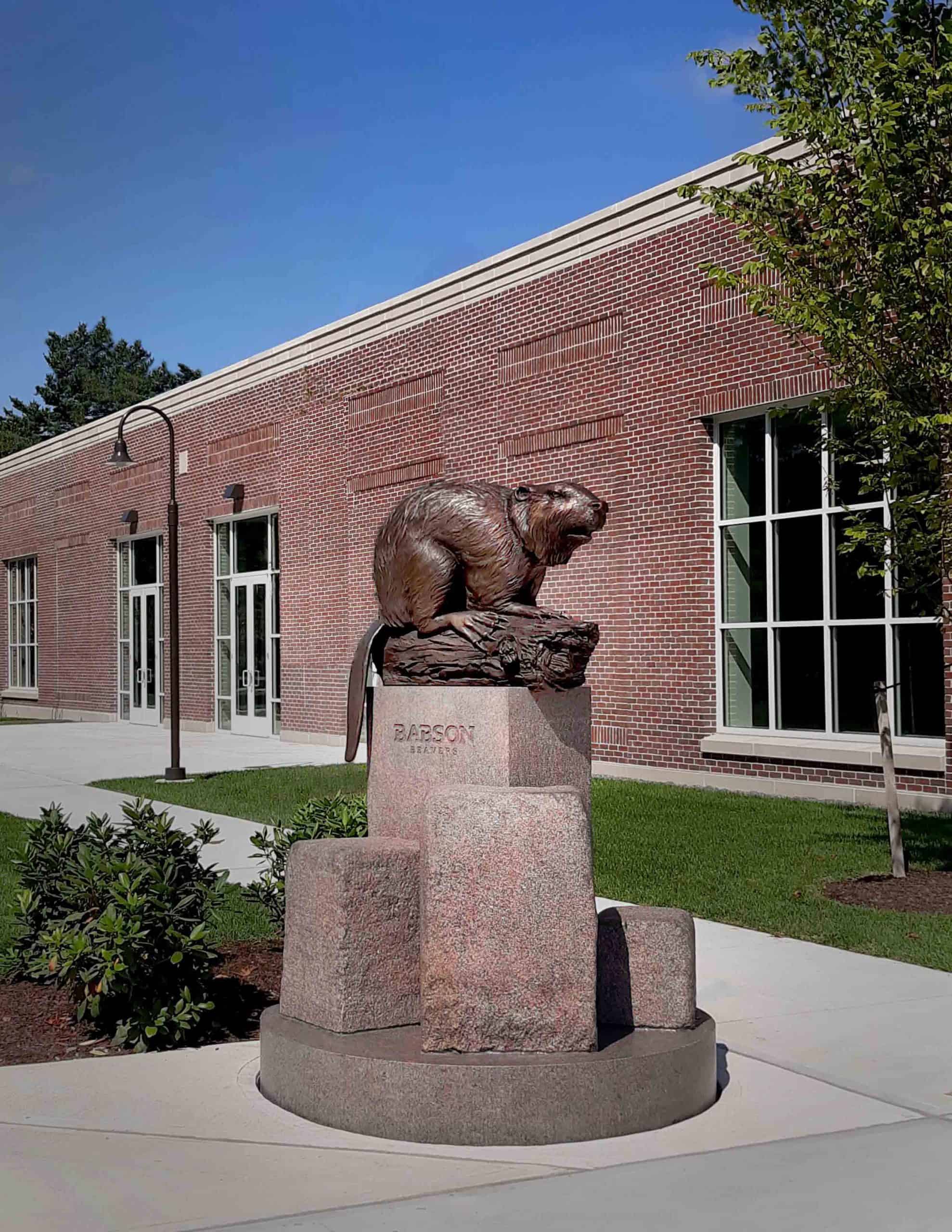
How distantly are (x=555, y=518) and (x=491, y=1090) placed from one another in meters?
2.57

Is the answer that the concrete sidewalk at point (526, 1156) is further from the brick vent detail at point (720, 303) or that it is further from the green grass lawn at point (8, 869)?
the brick vent detail at point (720, 303)

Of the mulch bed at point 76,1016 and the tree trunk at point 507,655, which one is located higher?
the tree trunk at point 507,655

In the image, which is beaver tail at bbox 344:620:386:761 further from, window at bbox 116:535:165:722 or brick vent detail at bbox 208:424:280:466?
window at bbox 116:535:165:722

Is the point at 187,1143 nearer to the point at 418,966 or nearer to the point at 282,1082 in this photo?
the point at 282,1082

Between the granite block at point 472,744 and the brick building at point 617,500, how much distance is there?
720 cm

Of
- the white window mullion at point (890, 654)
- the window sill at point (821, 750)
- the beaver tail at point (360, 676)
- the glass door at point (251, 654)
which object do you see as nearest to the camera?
the beaver tail at point (360, 676)

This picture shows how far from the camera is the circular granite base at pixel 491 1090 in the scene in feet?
16.8

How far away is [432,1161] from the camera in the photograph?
16.2ft

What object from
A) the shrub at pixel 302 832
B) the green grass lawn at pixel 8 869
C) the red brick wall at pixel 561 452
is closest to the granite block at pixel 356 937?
the shrub at pixel 302 832

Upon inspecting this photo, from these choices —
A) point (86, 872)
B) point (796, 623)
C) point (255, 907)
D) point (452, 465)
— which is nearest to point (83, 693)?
point (452, 465)

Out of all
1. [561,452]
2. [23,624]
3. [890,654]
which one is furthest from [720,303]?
[23,624]

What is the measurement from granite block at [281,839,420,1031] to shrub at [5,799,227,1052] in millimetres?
892

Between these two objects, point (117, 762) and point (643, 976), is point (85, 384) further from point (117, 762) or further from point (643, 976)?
point (643, 976)

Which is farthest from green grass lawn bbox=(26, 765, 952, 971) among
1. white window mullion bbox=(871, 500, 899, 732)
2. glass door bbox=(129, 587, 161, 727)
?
glass door bbox=(129, 587, 161, 727)
